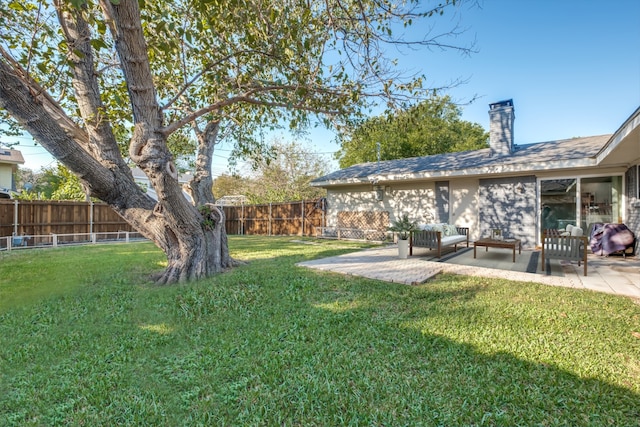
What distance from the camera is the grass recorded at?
2018mm

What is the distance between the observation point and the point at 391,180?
11664 mm

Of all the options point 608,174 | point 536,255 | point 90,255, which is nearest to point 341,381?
point 536,255

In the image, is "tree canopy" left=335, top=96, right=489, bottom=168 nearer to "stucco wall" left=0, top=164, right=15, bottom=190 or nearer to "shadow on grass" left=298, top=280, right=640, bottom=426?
"shadow on grass" left=298, top=280, right=640, bottom=426

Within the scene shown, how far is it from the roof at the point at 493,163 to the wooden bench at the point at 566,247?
3659 mm

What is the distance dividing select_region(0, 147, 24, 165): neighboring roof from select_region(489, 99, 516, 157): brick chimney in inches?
821

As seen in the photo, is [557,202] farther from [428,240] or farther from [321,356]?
[321,356]

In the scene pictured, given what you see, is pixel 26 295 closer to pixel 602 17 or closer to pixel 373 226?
pixel 373 226

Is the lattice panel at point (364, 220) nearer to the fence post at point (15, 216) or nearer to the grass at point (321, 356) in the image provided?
the grass at point (321, 356)

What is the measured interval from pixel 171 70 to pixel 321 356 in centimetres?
477

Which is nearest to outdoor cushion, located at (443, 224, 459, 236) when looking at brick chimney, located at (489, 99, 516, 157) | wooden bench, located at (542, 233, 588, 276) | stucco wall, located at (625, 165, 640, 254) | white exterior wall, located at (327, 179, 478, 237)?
white exterior wall, located at (327, 179, 478, 237)

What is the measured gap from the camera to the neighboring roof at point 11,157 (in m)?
13.2

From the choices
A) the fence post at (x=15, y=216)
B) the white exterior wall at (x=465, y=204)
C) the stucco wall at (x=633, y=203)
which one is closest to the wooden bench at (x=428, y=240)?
the white exterior wall at (x=465, y=204)

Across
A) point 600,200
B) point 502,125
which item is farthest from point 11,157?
point 600,200

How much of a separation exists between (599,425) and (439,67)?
457cm
